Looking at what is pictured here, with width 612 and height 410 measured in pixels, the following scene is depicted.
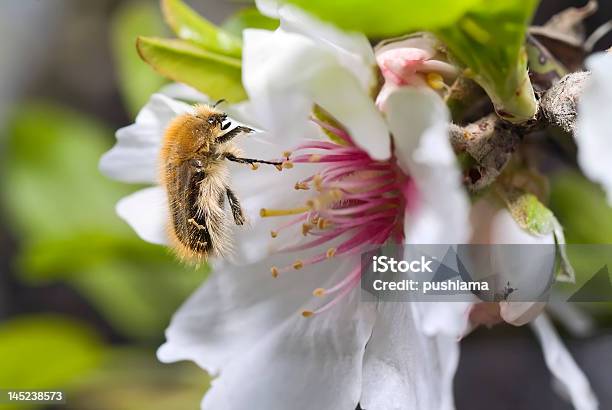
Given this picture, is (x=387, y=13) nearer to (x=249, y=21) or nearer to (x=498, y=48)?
(x=498, y=48)

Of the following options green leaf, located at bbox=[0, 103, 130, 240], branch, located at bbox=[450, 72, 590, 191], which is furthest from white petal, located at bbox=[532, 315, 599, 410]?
green leaf, located at bbox=[0, 103, 130, 240]

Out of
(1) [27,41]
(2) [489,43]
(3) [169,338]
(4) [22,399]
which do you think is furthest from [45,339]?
(1) [27,41]

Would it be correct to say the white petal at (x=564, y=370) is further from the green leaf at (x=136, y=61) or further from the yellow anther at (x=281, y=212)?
the green leaf at (x=136, y=61)

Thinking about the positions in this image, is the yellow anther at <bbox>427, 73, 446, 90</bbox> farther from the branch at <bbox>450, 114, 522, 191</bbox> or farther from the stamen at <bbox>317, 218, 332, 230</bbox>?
the stamen at <bbox>317, 218, 332, 230</bbox>

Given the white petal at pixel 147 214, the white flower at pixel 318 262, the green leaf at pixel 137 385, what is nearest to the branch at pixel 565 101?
the white flower at pixel 318 262

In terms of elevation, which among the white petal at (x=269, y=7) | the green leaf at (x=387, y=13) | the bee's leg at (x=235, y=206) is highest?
the white petal at (x=269, y=7)

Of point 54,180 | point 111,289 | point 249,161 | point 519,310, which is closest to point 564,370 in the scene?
point 519,310
